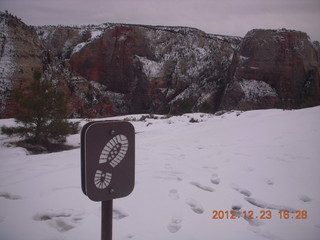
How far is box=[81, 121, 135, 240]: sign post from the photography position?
4.85 ft

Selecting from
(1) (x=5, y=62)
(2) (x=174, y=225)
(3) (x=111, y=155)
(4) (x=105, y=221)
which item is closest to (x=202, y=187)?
(2) (x=174, y=225)

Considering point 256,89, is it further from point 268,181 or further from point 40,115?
point 268,181

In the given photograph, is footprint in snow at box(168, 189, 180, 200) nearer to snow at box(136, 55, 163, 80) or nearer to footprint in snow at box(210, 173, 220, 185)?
footprint in snow at box(210, 173, 220, 185)

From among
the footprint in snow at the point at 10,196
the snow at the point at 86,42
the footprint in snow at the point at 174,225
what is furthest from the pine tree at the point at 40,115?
the snow at the point at 86,42

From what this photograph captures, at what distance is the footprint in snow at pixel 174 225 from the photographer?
2.38m

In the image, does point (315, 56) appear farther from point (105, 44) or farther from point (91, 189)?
point (91, 189)

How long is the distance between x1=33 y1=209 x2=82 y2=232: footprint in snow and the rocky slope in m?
15.6

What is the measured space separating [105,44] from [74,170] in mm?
38525

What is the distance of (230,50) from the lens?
147 ft

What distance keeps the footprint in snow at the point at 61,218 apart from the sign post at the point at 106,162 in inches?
35.1

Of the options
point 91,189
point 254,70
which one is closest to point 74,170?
point 91,189

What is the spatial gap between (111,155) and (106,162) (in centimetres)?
5
